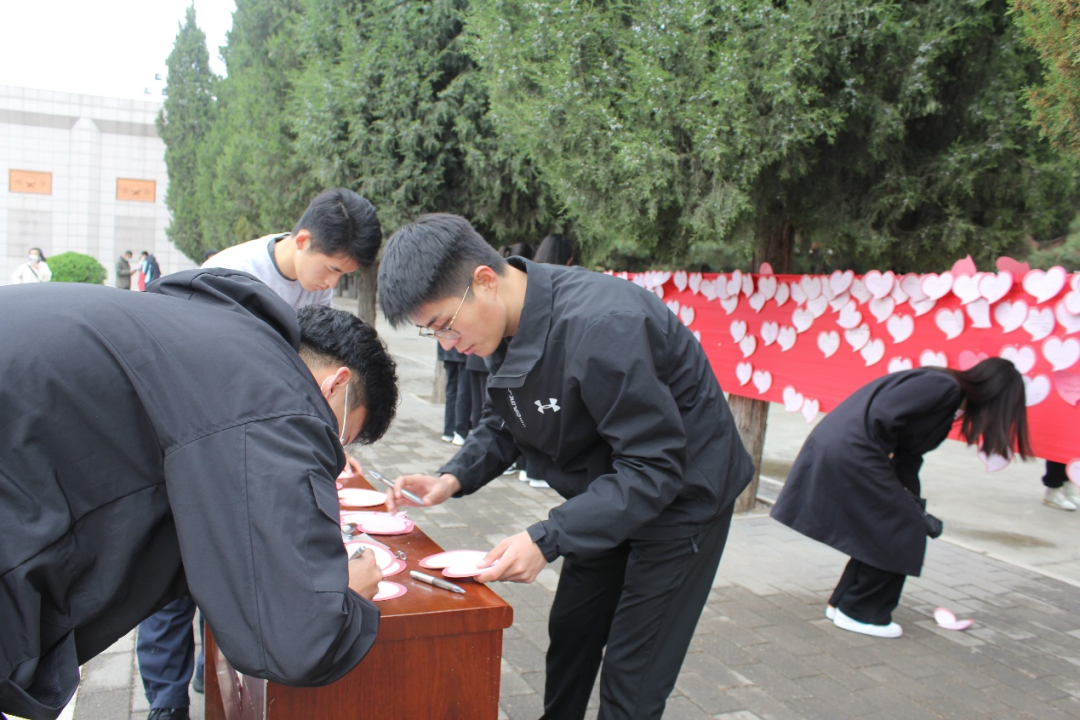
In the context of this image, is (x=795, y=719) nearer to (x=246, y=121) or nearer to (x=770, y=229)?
(x=770, y=229)

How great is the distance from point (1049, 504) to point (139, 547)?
20.8 feet

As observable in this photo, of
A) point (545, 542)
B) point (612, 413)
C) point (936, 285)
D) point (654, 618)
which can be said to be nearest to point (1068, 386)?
point (936, 285)

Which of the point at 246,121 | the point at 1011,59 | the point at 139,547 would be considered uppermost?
the point at 246,121

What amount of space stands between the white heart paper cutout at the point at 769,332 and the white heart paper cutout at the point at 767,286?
160 mm

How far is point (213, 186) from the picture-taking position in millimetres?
17750

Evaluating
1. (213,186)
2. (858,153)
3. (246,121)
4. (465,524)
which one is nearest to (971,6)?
(858,153)

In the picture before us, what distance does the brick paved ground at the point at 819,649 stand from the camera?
2.78 m

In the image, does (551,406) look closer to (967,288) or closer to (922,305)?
(967,288)

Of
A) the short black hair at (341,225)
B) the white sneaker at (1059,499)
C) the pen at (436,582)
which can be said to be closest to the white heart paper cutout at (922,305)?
the short black hair at (341,225)

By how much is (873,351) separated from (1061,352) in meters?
0.93

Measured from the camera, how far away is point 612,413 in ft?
5.62

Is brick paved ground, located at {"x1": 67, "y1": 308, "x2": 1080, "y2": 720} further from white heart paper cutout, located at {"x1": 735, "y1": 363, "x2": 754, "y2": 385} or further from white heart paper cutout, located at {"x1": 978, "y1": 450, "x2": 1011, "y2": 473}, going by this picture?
white heart paper cutout, located at {"x1": 735, "y1": 363, "x2": 754, "y2": 385}

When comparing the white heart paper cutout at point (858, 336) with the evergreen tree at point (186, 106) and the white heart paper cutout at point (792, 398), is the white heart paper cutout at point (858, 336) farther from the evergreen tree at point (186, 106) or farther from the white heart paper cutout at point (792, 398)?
the evergreen tree at point (186, 106)

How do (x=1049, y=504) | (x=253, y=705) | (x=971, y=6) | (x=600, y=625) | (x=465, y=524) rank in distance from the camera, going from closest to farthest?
(x=253, y=705), (x=600, y=625), (x=971, y=6), (x=465, y=524), (x=1049, y=504)
